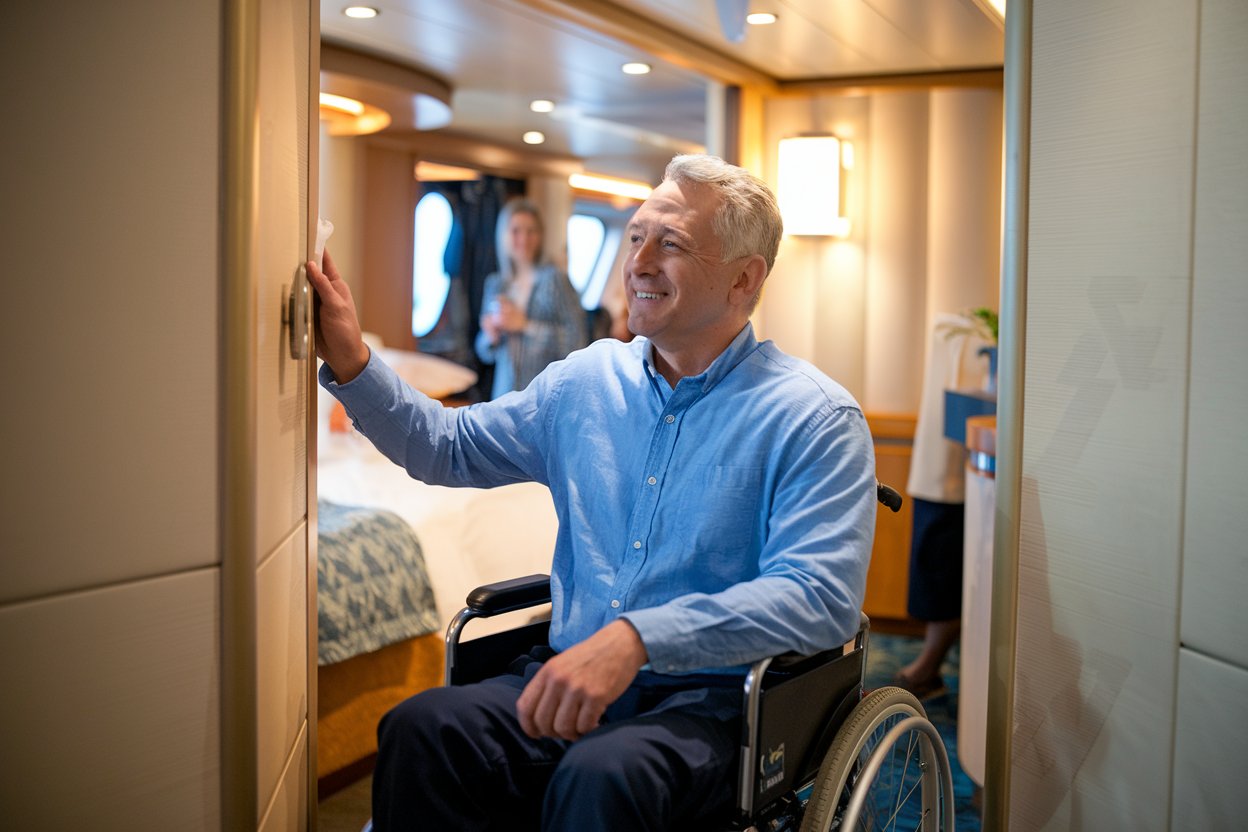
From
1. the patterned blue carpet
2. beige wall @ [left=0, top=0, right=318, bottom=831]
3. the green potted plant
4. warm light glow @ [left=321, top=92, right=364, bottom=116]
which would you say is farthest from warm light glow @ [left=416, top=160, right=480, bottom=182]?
beige wall @ [left=0, top=0, right=318, bottom=831]

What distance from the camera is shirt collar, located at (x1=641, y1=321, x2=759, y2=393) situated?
1.78 metres

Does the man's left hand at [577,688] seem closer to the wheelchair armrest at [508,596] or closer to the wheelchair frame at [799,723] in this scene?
the wheelchair frame at [799,723]

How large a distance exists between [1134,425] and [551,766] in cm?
97

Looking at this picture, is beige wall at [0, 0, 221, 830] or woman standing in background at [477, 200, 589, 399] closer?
beige wall at [0, 0, 221, 830]

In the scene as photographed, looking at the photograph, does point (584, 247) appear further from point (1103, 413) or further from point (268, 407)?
point (268, 407)

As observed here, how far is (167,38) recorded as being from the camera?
3.85 feet

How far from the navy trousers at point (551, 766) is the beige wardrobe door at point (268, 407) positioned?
0.59 feet

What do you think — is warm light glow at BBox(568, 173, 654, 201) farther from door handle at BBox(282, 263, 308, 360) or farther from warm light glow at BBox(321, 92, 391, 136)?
door handle at BBox(282, 263, 308, 360)

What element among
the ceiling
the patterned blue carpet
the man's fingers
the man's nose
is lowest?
the patterned blue carpet

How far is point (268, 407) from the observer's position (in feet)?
4.50

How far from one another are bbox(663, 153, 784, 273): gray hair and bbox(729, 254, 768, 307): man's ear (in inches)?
0.7

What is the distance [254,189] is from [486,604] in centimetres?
76

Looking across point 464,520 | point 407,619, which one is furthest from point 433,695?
point 464,520

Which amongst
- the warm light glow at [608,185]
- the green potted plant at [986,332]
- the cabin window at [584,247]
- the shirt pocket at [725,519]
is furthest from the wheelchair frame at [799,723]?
the cabin window at [584,247]
